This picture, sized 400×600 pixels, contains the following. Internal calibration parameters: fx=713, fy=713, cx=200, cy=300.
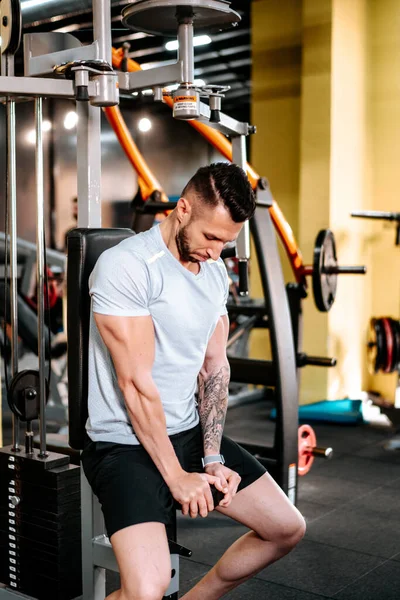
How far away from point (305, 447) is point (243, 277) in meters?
0.92

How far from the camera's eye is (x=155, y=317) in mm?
1600

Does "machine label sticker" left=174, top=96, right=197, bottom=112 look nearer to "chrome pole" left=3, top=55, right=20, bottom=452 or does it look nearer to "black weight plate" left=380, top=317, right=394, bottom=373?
"chrome pole" left=3, top=55, right=20, bottom=452

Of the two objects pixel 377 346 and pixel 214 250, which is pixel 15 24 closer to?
pixel 214 250

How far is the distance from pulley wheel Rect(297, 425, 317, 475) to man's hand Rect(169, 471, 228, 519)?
1.60m

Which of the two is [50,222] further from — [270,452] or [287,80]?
[270,452]

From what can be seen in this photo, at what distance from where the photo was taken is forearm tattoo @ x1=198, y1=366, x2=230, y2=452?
1.72 metres

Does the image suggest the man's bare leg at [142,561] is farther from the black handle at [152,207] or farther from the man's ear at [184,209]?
the black handle at [152,207]

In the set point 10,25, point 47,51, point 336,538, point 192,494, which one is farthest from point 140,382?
point 336,538

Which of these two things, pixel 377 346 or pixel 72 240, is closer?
pixel 72 240

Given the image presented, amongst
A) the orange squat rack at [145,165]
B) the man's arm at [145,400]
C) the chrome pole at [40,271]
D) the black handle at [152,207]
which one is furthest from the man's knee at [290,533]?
the black handle at [152,207]

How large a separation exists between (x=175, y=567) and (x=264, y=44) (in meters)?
4.72

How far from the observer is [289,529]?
5.62 feet

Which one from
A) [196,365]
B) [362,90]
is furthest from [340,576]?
[362,90]

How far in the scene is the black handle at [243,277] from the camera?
2621 mm
